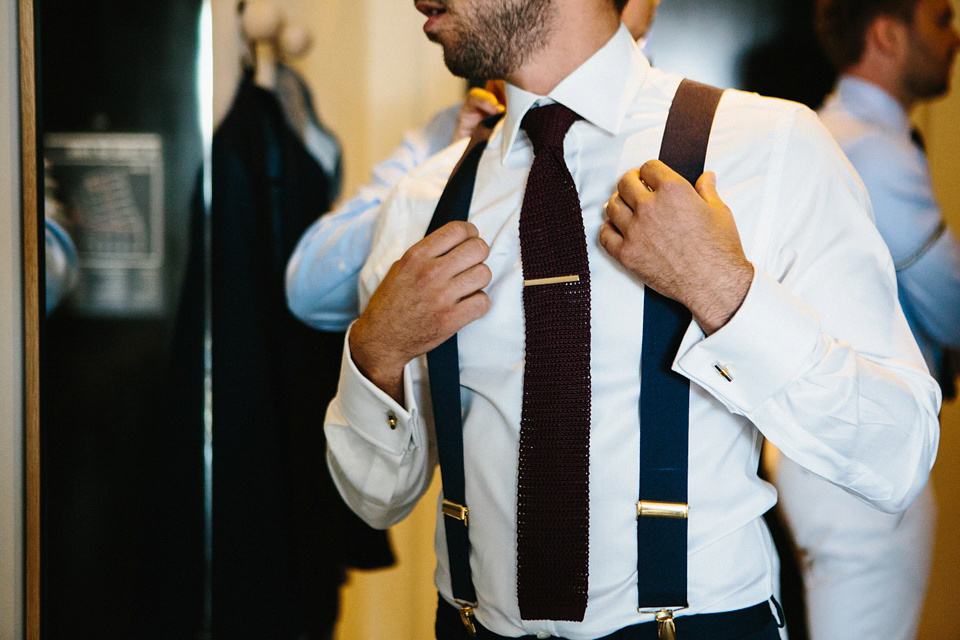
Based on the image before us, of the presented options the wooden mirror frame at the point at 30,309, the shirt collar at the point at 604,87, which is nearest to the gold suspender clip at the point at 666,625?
the shirt collar at the point at 604,87

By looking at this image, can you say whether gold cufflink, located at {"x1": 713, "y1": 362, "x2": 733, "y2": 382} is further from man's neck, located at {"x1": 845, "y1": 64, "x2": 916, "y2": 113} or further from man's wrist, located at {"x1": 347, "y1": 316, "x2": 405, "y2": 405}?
man's neck, located at {"x1": 845, "y1": 64, "x2": 916, "y2": 113}

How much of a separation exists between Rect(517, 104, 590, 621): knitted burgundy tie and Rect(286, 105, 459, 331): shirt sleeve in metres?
0.58

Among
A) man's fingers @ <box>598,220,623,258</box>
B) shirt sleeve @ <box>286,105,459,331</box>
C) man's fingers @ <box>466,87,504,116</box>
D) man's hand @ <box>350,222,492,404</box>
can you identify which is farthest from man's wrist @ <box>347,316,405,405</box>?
man's fingers @ <box>466,87,504,116</box>

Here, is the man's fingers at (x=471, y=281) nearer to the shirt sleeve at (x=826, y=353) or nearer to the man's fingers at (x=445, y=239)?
the man's fingers at (x=445, y=239)

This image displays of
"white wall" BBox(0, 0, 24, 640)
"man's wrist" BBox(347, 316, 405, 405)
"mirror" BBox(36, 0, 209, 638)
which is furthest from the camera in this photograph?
"mirror" BBox(36, 0, 209, 638)

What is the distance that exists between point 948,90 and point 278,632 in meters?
1.56

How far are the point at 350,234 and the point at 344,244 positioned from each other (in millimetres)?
22

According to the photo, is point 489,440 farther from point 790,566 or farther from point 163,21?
point 163,21

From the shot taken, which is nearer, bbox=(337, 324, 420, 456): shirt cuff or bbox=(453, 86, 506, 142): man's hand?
bbox=(337, 324, 420, 456): shirt cuff

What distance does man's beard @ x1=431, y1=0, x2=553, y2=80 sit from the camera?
3.79ft

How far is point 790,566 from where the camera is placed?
1340 mm

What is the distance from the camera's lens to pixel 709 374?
912 millimetres

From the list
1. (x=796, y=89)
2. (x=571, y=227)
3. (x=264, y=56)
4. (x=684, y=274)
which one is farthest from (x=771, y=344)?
(x=264, y=56)

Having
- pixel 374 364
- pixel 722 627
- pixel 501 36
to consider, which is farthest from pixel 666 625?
pixel 501 36
